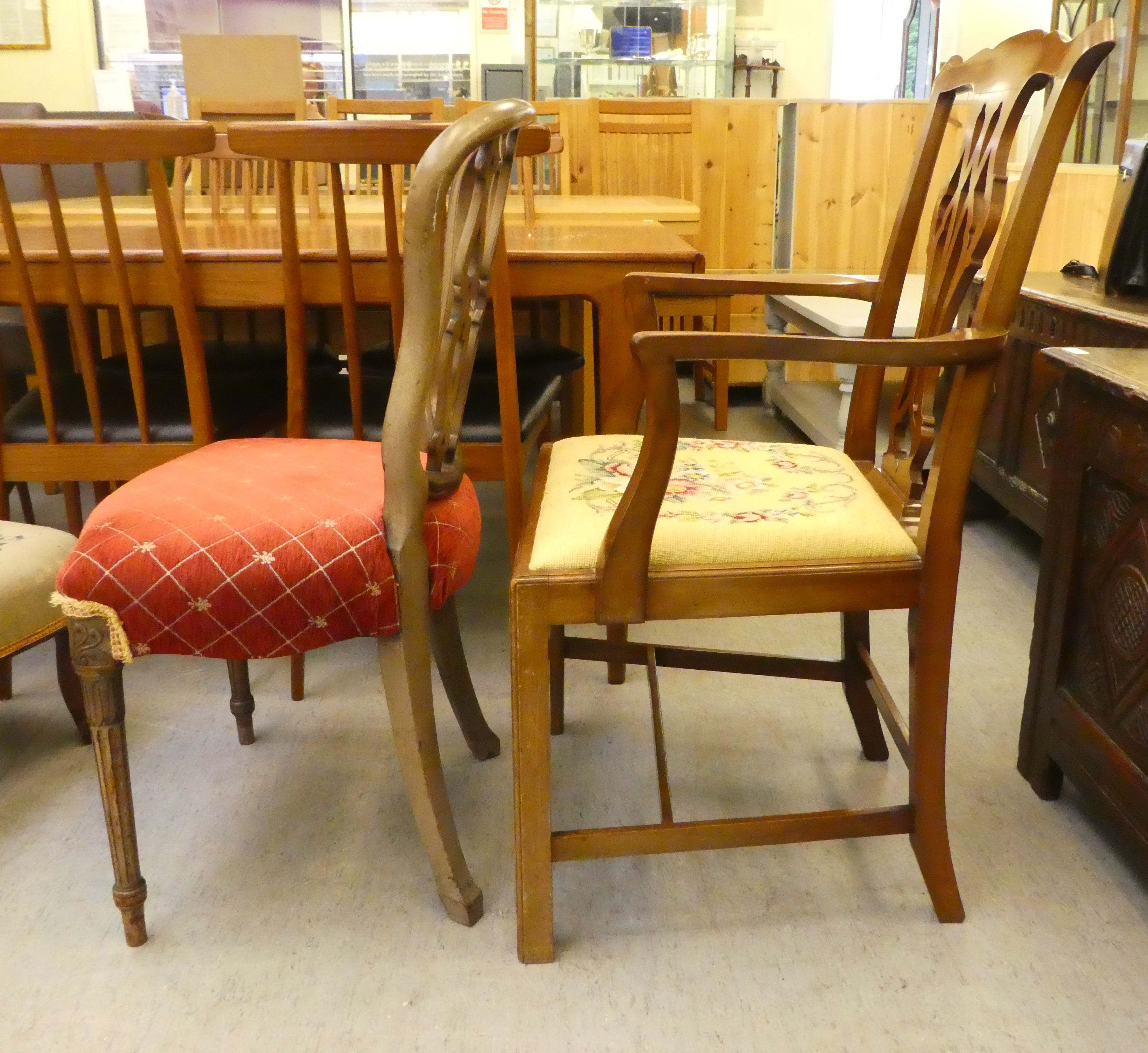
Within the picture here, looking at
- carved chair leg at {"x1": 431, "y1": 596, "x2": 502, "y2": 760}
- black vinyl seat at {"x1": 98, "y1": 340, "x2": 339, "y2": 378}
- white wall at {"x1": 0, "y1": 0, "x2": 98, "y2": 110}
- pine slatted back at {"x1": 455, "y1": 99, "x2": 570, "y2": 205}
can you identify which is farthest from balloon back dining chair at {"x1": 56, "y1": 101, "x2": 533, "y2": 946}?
white wall at {"x1": 0, "y1": 0, "x2": 98, "y2": 110}

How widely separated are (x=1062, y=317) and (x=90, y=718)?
1814 millimetres

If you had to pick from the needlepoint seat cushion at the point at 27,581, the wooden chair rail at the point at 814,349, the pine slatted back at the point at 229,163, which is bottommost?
the needlepoint seat cushion at the point at 27,581

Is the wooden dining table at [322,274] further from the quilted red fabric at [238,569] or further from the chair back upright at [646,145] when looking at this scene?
the chair back upright at [646,145]

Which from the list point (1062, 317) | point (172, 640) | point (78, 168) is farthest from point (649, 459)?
point (78, 168)

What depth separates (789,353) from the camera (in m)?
0.97

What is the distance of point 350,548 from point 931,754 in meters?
0.66

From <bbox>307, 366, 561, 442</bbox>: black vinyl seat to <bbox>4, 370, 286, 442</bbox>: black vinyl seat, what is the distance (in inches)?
3.8

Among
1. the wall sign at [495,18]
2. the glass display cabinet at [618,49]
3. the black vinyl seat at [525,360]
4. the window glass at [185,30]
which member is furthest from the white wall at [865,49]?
the black vinyl seat at [525,360]

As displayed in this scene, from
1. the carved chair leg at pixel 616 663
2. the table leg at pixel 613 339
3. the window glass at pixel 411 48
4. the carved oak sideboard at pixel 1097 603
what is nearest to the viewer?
the carved oak sideboard at pixel 1097 603

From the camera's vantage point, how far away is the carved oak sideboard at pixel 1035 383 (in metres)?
1.92

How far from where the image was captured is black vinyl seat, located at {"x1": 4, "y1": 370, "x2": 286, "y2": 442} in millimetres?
1604

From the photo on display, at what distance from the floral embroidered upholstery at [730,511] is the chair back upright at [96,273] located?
2.03ft

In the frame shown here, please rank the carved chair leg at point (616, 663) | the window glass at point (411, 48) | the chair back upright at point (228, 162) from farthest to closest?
the window glass at point (411, 48) → the chair back upright at point (228, 162) → the carved chair leg at point (616, 663)

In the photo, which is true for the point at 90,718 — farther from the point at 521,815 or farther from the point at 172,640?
the point at 521,815
